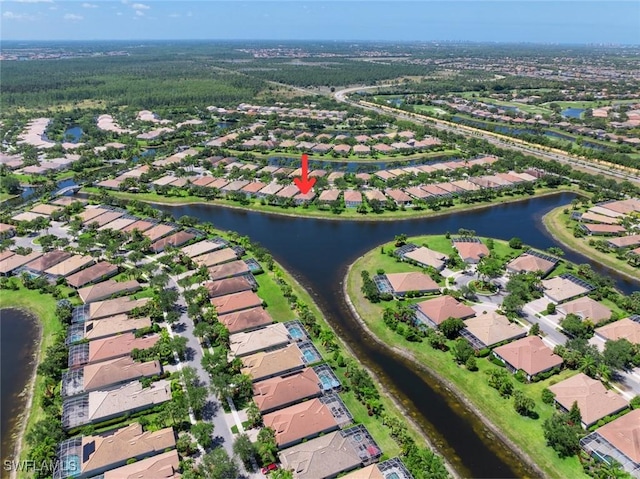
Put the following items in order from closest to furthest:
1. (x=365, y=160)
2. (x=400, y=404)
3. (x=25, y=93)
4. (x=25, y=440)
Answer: (x=25, y=440) → (x=400, y=404) → (x=365, y=160) → (x=25, y=93)

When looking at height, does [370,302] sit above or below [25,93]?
below

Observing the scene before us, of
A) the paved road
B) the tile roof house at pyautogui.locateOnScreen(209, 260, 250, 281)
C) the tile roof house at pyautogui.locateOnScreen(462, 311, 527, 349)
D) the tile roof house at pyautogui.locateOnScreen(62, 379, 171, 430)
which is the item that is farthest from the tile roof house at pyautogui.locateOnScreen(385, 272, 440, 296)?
the paved road

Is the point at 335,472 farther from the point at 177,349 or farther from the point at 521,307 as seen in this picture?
the point at 521,307

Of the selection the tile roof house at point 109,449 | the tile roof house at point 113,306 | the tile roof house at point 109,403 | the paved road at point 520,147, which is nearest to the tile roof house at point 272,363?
the tile roof house at point 109,403

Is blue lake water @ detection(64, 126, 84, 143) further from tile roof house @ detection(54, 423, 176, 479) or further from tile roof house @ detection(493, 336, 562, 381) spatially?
tile roof house @ detection(493, 336, 562, 381)

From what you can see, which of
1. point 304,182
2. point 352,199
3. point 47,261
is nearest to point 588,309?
point 352,199

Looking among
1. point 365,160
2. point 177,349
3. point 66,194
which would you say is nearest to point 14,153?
point 66,194
